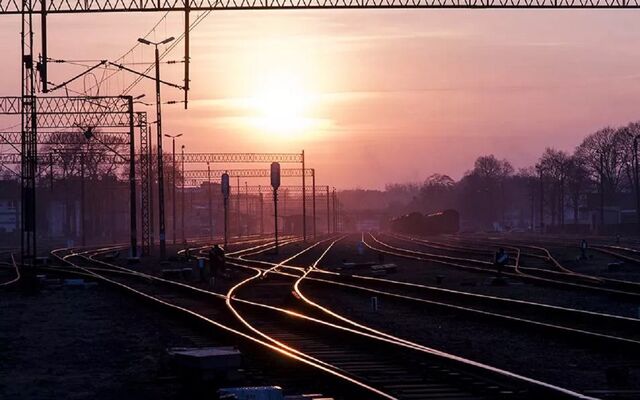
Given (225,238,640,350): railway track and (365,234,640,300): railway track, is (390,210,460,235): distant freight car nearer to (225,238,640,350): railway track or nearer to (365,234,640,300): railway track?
(365,234,640,300): railway track

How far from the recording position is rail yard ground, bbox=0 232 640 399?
1428cm

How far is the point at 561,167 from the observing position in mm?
163250

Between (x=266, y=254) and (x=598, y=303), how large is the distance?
41.8 meters

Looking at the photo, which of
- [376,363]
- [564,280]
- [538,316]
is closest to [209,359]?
[376,363]

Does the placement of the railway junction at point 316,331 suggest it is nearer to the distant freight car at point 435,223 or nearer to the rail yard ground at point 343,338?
the rail yard ground at point 343,338

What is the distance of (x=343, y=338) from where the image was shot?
19328 millimetres

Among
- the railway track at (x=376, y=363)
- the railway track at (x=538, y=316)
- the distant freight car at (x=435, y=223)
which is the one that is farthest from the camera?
the distant freight car at (x=435, y=223)

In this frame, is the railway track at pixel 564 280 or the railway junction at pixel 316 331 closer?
the railway junction at pixel 316 331

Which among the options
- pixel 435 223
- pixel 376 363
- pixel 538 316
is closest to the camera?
pixel 376 363

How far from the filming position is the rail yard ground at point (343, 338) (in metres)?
14.3

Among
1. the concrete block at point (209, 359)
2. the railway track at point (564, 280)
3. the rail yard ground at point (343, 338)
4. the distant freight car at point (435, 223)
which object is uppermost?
the distant freight car at point (435, 223)

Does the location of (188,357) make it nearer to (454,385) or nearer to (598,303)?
(454,385)

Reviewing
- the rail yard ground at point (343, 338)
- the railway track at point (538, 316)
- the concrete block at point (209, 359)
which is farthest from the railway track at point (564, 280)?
the concrete block at point (209, 359)

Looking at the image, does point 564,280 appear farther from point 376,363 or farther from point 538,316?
point 376,363
